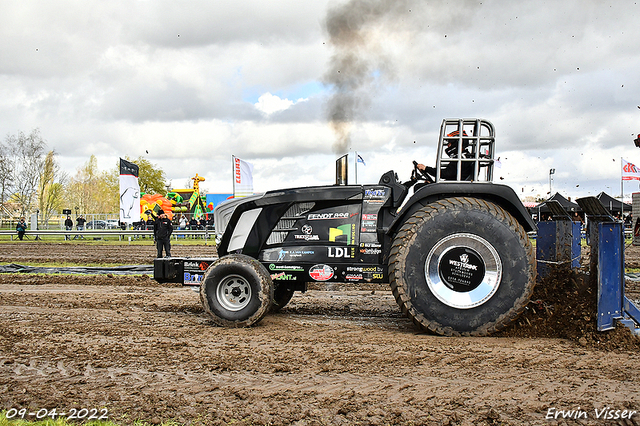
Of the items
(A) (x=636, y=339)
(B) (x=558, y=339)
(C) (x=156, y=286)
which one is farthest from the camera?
(C) (x=156, y=286)

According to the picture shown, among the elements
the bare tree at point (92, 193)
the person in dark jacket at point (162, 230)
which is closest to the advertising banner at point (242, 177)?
the person in dark jacket at point (162, 230)

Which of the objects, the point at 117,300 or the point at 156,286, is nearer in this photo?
the point at 117,300

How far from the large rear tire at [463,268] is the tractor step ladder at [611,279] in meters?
0.64

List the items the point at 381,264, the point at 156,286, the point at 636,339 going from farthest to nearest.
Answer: the point at 156,286
the point at 381,264
the point at 636,339

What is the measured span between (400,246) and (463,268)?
724 mm

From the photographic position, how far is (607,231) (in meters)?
5.09

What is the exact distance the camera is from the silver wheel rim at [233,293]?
244 inches

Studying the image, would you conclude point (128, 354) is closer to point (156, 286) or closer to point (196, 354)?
point (196, 354)

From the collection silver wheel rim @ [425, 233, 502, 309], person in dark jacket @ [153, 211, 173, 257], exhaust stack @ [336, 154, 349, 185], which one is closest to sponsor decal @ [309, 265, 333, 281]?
exhaust stack @ [336, 154, 349, 185]

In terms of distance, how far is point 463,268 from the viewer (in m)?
5.44

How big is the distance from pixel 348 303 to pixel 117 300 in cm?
396

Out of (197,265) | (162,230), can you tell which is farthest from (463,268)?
(162,230)

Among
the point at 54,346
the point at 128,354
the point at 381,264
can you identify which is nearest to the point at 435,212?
the point at 381,264

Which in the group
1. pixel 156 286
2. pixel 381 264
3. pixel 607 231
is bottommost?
pixel 156 286
